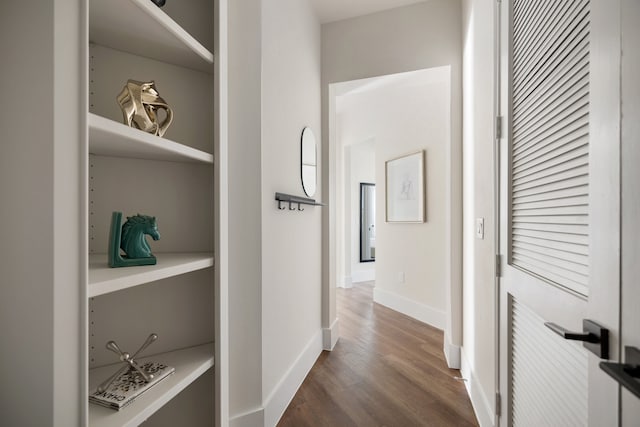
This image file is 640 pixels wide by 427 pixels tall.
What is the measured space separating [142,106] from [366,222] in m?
4.90

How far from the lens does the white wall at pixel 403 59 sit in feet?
7.84

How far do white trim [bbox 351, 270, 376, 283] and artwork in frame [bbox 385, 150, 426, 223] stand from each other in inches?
68.5

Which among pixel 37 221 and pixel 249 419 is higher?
pixel 37 221

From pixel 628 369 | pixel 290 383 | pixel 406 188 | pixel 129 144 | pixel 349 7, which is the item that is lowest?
pixel 290 383

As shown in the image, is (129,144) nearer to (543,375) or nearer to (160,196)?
(160,196)

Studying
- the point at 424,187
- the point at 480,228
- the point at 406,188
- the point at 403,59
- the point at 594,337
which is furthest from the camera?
the point at 406,188

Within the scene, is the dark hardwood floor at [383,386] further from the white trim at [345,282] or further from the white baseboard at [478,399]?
the white trim at [345,282]

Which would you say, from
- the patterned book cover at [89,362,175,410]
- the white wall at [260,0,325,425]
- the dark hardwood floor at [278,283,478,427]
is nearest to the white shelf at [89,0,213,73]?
the white wall at [260,0,325,425]

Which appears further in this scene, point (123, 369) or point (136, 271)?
point (123, 369)

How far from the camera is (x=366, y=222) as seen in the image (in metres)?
5.65

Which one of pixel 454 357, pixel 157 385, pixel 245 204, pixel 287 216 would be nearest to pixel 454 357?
pixel 454 357

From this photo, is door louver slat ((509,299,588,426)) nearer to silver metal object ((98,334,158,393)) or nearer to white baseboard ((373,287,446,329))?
silver metal object ((98,334,158,393))

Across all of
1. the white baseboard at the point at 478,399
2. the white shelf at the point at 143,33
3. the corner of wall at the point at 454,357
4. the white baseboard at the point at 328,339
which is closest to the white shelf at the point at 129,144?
the white shelf at the point at 143,33

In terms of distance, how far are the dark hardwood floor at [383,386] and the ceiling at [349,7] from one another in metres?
2.89
